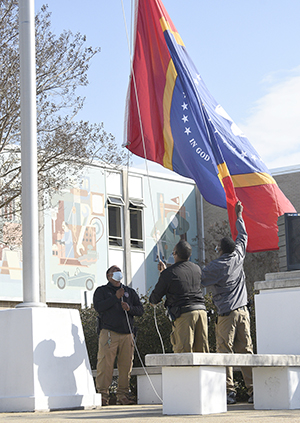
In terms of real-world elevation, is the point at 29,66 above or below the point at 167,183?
below

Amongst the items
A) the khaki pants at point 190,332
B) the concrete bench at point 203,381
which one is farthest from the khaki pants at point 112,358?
the concrete bench at point 203,381

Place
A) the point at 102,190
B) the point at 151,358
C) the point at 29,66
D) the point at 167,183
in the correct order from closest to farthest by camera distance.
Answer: the point at 151,358 → the point at 29,66 → the point at 102,190 → the point at 167,183

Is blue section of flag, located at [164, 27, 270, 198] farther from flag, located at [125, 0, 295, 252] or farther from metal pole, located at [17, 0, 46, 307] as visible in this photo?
metal pole, located at [17, 0, 46, 307]

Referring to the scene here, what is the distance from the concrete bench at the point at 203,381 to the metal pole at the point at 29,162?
2.15 metres

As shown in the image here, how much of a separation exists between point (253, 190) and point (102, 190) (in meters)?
22.6

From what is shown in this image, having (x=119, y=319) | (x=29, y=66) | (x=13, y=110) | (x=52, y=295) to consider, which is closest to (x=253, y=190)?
(x=119, y=319)

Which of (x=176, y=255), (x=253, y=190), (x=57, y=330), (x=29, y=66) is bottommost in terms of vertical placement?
(x=57, y=330)

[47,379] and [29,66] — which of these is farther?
[29,66]

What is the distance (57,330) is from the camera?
342 inches

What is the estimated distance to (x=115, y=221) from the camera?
3494 centimetres

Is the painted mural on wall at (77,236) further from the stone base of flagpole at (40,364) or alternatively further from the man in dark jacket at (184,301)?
the man in dark jacket at (184,301)

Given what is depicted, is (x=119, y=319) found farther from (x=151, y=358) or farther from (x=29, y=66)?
(x=29, y=66)

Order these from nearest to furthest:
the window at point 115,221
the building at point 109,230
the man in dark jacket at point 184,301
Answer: the man in dark jacket at point 184,301
the building at point 109,230
the window at point 115,221

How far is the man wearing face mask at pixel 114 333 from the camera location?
9586 millimetres
